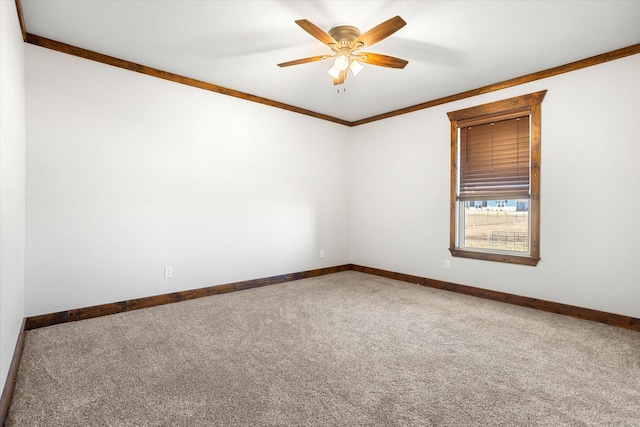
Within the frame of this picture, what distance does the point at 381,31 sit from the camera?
2.49 metres

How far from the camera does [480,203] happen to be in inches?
170

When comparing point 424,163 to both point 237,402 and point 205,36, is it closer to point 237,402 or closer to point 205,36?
point 205,36

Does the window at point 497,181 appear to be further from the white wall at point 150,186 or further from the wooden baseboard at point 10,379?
the wooden baseboard at point 10,379

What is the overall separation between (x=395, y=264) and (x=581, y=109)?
3.01m

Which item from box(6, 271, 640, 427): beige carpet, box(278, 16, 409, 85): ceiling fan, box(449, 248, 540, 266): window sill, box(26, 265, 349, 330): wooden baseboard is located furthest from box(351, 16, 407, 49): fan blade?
box(26, 265, 349, 330): wooden baseboard

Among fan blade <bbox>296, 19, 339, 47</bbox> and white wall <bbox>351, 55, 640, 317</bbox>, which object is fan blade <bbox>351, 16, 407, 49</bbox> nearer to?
fan blade <bbox>296, 19, 339, 47</bbox>

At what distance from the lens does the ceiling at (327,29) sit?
8.34 ft

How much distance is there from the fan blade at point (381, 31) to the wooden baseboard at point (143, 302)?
3.22 meters

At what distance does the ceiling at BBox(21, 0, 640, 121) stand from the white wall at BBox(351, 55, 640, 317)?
39 centimetres

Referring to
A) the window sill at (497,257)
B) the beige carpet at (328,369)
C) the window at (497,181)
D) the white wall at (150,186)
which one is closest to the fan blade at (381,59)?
the window at (497,181)

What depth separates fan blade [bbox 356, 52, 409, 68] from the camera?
9.52ft

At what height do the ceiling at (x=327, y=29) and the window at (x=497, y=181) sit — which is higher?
the ceiling at (x=327, y=29)

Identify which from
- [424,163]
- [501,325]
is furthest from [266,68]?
[501,325]

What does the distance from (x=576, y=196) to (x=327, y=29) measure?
3.06 metres
